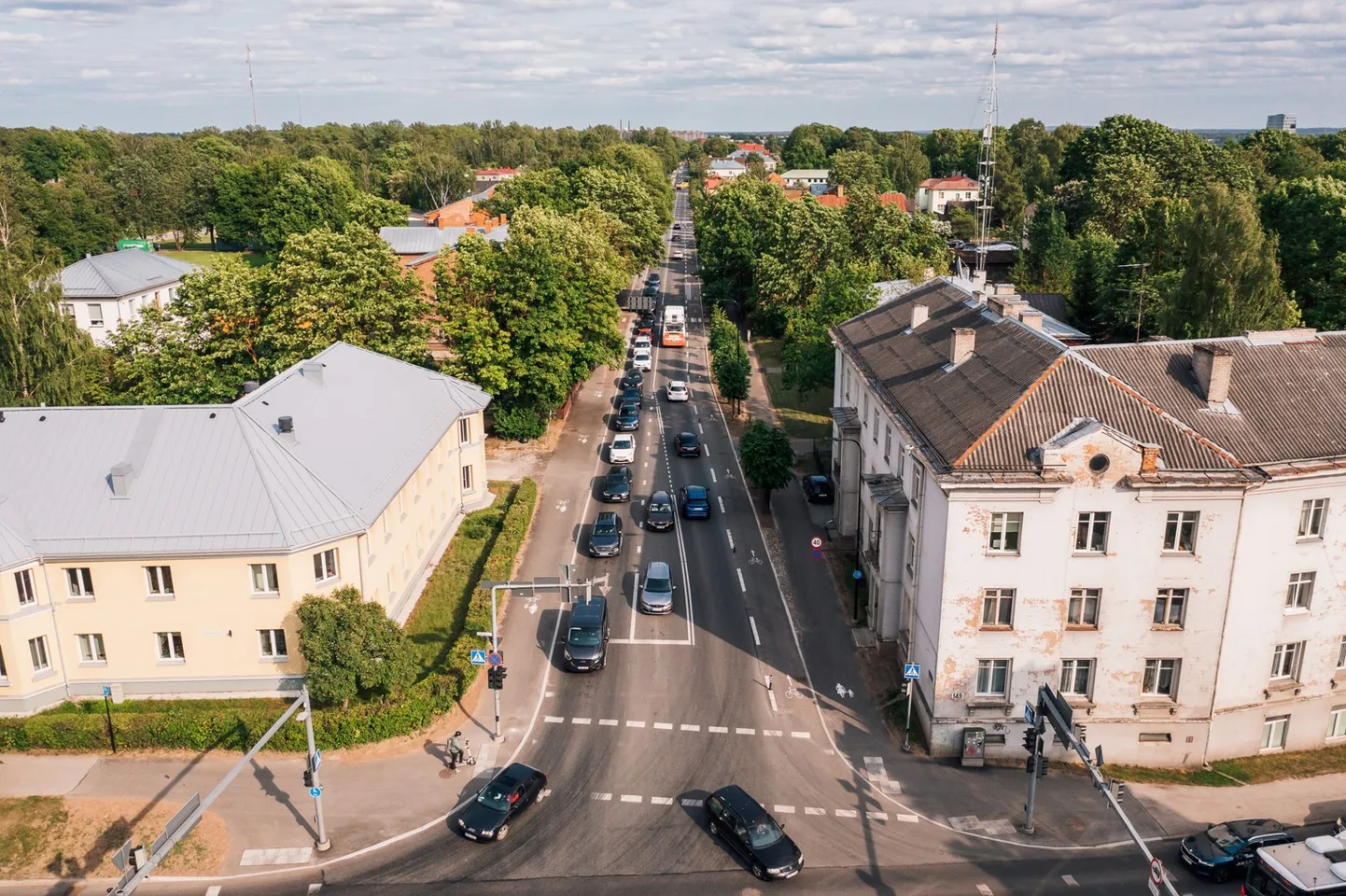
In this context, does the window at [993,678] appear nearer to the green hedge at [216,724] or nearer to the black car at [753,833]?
the black car at [753,833]

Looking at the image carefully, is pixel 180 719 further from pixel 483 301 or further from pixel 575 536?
pixel 483 301

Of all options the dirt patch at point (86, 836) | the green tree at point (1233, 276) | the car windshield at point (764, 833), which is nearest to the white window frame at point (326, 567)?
the dirt patch at point (86, 836)

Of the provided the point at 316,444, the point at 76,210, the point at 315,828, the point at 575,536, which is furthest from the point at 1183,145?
the point at 76,210

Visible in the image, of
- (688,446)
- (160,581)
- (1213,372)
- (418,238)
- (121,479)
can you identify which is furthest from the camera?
(418,238)

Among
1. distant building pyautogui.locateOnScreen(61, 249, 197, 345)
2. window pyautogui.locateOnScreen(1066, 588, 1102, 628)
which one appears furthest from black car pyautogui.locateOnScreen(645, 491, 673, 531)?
distant building pyautogui.locateOnScreen(61, 249, 197, 345)

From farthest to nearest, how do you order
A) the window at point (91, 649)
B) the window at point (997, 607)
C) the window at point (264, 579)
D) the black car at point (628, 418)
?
the black car at point (628, 418)
the window at point (91, 649)
the window at point (264, 579)
the window at point (997, 607)

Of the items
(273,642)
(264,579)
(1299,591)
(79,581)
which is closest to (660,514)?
(273,642)

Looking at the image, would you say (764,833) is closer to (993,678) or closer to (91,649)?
(993,678)
